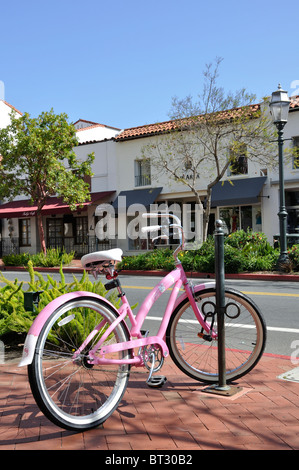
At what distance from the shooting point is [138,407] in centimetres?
373

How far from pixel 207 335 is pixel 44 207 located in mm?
26829

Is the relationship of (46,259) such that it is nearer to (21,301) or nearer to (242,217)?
(242,217)

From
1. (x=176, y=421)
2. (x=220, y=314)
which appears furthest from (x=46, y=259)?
(x=176, y=421)

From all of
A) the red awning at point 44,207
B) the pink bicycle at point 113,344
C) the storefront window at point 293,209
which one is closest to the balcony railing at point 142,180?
the red awning at point 44,207

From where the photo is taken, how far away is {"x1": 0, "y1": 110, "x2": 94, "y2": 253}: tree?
974 inches

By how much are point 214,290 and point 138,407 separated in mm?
1166

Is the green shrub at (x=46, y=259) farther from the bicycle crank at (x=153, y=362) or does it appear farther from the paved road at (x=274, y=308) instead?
the bicycle crank at (x=153, y=362)

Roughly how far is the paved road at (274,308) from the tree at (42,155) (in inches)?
506

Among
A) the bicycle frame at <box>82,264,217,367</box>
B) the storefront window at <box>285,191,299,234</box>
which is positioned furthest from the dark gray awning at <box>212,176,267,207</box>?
the bicycle frame at <box>82,264,217,367</box>

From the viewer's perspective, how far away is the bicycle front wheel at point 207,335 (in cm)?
418

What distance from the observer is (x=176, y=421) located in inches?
134

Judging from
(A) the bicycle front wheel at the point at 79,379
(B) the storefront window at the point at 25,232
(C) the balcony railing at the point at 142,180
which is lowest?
(A) the bicycle front wheel at the point at 79,379

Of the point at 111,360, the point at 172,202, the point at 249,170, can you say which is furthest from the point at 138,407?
the point at 172,202
